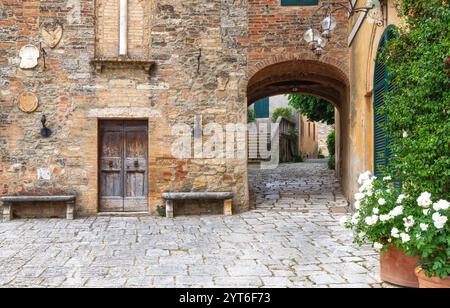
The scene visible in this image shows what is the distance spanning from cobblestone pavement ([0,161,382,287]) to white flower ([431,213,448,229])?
1088 mm

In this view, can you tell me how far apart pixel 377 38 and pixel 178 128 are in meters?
3.83

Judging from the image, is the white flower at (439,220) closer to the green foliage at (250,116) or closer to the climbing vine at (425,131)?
the climbing vine at (425,131)

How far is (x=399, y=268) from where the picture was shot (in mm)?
3684

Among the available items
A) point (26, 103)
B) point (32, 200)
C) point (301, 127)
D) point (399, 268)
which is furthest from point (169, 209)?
point (301, 127)

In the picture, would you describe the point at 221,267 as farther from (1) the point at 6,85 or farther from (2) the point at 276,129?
(2) the point at 276,129

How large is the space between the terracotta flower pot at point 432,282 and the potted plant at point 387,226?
9.8 inches

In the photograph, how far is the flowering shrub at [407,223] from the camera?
2.98 metres

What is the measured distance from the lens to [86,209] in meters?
7.99

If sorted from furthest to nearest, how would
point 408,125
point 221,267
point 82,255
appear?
point 82,255 < point 221,267 < point 408,125

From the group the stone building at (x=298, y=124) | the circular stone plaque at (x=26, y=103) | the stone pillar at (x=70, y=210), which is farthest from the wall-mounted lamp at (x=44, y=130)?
the stone building at (x=298, y=124)

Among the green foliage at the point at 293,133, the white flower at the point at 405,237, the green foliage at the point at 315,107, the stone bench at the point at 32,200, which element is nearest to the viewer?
the white flower at the point at 405,237

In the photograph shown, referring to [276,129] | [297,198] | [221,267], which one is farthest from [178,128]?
[276,129]

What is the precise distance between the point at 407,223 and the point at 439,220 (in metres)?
0.34

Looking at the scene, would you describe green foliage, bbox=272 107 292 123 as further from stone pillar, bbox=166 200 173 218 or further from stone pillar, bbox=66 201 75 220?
stone pillar, bbox=66 201 75 220
